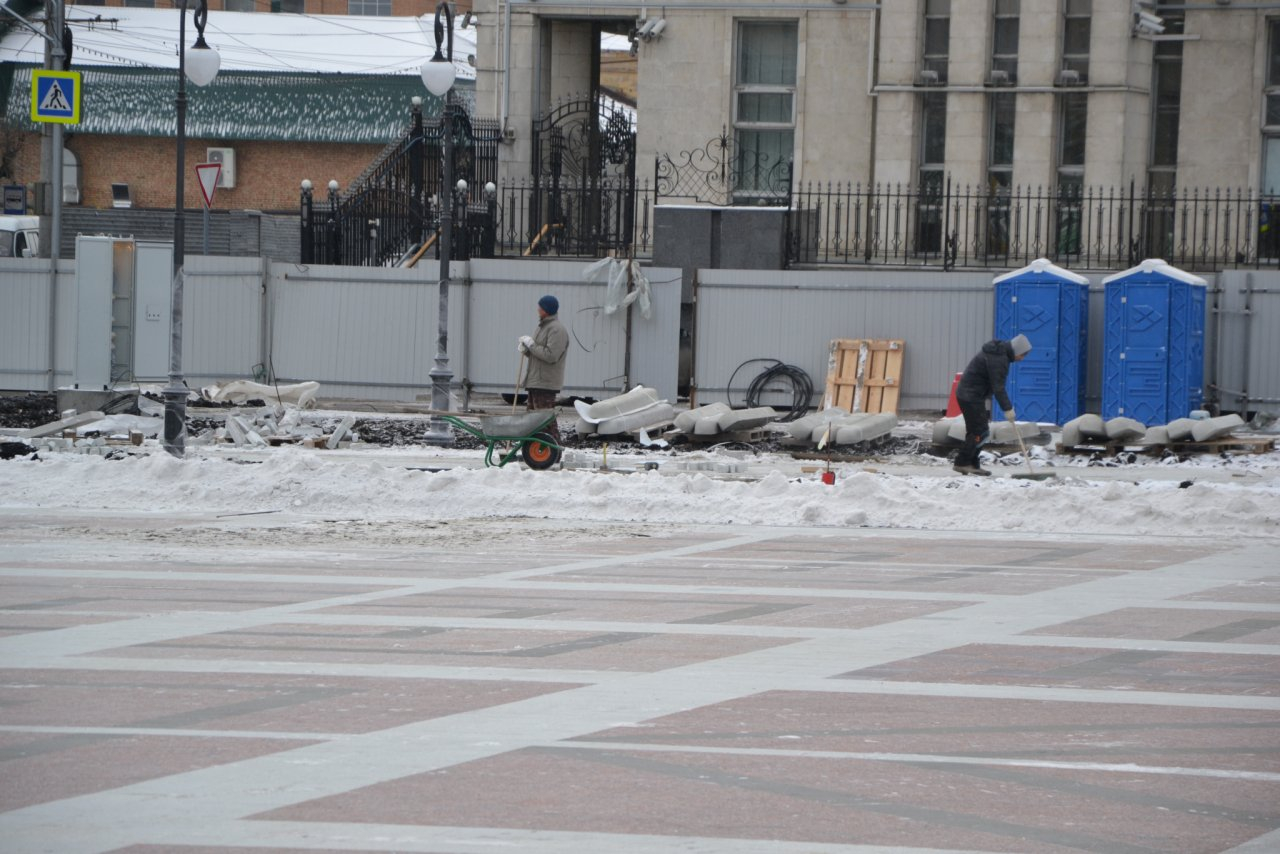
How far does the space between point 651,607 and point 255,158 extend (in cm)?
4290

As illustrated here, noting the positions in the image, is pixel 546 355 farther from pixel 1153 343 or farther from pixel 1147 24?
pixel 1147 24

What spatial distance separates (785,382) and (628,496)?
8.91 meters

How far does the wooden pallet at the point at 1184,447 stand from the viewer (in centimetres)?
2083

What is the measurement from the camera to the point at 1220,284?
77.9ft

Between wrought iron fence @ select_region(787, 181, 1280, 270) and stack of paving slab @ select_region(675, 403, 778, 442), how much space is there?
5.23 metres

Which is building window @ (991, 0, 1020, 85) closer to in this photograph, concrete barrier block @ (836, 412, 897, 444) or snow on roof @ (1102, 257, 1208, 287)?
snow on roof @ (1102, 257, 1208, 287)

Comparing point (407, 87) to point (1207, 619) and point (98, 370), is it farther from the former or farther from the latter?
point (1207, 619)

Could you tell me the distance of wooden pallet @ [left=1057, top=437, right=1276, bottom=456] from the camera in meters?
20.8

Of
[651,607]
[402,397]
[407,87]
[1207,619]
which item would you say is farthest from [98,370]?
[407,87]

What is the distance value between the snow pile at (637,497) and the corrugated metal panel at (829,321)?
23.2 ft

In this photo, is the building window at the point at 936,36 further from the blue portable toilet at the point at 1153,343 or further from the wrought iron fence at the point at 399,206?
the wrought iron fence at the point at 399,206

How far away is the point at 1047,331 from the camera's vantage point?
23.4 meters

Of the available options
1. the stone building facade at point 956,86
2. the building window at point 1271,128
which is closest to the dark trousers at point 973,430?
the stone building facade at point 956,86

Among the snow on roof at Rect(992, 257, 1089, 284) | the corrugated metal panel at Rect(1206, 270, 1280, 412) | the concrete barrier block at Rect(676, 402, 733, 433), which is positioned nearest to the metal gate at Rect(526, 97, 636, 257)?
the concrete barrier block at Rect(676, 402, 733, 433)
